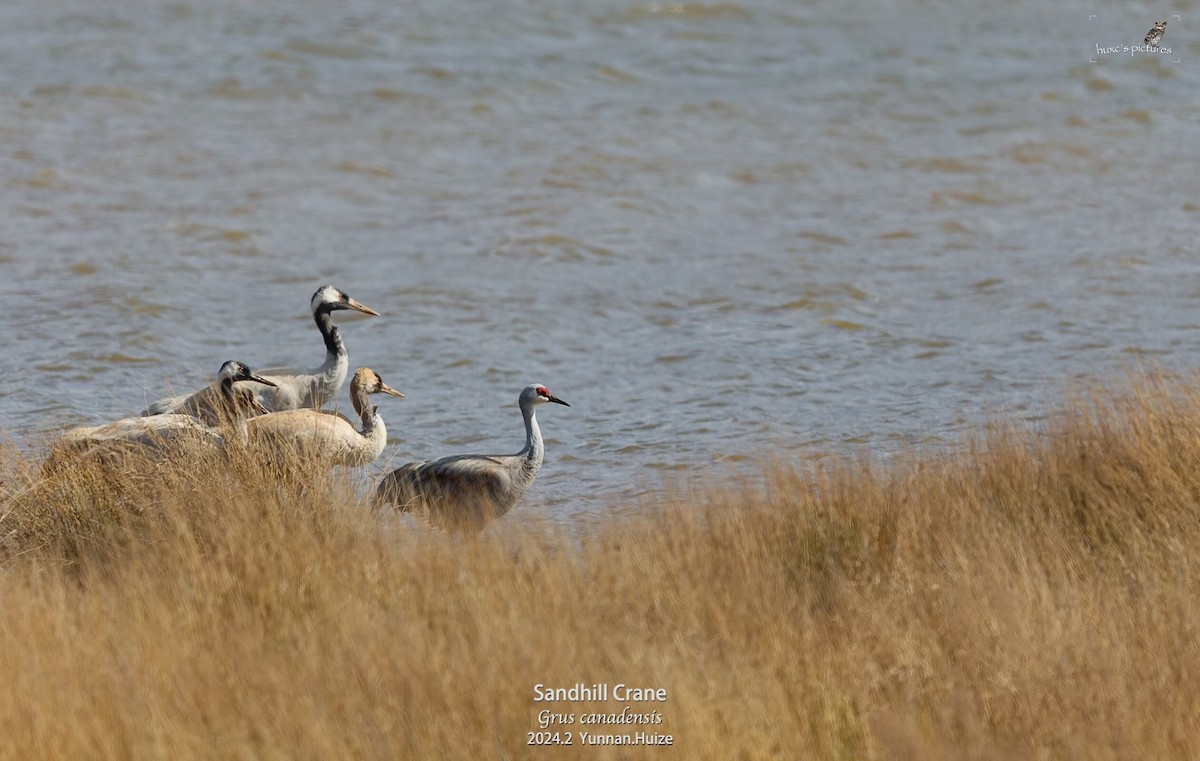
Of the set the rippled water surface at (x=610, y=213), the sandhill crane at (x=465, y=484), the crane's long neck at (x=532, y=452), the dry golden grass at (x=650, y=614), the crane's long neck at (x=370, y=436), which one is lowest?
the dry golden grass at (x=650, y=614)

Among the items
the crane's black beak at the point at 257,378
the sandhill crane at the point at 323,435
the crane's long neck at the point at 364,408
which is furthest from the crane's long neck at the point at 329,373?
the sandhill crane at the point at 323,435

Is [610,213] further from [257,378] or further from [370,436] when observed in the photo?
[370,436]

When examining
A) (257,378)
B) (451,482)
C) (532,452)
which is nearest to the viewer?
(451,482)

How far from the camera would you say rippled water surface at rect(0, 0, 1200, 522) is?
37.9ft

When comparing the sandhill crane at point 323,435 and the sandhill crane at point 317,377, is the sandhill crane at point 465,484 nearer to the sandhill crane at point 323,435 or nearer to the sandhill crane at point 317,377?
the sandhill crane at point 323,435

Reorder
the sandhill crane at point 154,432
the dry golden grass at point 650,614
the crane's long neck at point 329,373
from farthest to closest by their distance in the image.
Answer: the crane's long neck at point 329,373, the sandhill crane at point 154,432, the dry golden grass at point 650,614

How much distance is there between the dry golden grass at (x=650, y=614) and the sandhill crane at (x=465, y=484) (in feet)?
2.42

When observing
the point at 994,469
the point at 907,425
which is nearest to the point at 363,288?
the point at 907,425

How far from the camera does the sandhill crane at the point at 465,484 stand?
322 inches

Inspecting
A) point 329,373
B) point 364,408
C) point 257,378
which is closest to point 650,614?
point 364,408

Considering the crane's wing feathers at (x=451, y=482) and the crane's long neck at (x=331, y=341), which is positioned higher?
the crane's long neck at (x=331, y=341)

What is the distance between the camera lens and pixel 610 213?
17.3 m

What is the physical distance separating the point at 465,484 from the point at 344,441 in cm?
72

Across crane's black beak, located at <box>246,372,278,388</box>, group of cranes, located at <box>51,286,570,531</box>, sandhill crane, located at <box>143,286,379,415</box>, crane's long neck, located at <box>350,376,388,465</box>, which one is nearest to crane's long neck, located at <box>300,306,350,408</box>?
sandhill crane, located at <box>143,286,379,415</box>
